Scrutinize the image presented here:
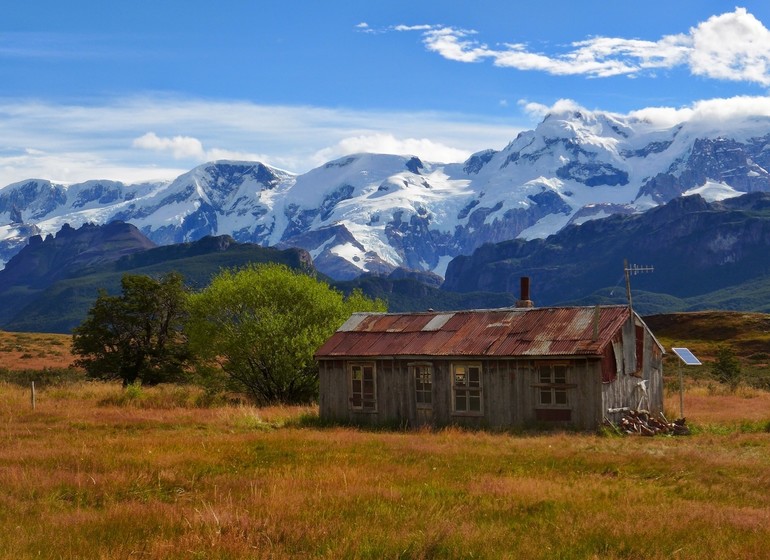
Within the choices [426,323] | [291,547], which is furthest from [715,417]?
[291,547]

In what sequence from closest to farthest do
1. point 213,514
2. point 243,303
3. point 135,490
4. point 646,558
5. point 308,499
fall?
point 646,558
point 213,514
point 308,499
point 135,490
point 243,303

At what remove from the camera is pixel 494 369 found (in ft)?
101

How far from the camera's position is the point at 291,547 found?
12922mm

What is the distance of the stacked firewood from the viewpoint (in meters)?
29.6

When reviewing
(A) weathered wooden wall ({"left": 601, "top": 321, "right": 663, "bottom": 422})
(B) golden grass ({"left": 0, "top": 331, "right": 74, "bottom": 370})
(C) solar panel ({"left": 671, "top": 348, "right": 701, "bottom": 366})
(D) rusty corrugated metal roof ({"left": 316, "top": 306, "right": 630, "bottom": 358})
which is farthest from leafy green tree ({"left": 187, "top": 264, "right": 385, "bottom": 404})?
(B) golden grass ({"left": 0, "top": 331, "right": 74, "bottom": 370})

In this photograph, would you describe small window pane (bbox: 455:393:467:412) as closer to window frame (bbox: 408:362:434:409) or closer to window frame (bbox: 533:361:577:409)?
window frame (bbox: 408:362:434:409)

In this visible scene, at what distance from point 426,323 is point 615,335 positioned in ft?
24.1

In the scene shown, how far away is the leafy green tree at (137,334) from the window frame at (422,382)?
19.1 m

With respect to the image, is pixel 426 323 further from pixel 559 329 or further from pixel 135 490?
pixel 135 490

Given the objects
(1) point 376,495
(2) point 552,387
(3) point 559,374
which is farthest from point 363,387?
(1) point 376,495

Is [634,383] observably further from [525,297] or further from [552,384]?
[525,297]

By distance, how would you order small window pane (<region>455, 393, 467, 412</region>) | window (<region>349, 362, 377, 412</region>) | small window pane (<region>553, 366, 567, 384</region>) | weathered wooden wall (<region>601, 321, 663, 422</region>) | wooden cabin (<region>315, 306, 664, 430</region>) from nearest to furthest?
wooden cabin (<region>315, 306, 664, 430</region>)
small window pane (<region>553, 366, 567, 384</region>)
weathered wooden wall (<region>601, 321, 663, 422</region>)
small window pane (<region>455, 393, 467, 412</region>)
window (<region>349, 362, 377, 412</region>)

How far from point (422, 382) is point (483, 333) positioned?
2.76 meters

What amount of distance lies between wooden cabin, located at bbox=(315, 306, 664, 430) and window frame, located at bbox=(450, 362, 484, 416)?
1.4 inches
